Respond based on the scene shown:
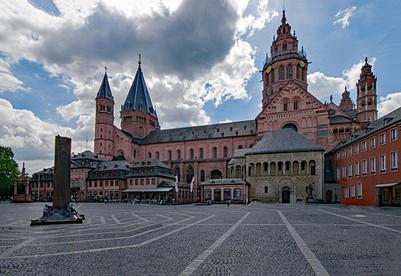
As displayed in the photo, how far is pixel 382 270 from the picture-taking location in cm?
911

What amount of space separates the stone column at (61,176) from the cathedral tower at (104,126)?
75.7 m

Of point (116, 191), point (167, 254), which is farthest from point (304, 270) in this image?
point (116, 191)

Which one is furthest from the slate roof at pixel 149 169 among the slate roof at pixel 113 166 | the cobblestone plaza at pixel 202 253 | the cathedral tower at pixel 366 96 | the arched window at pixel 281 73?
the cobblestone plaza at pixel 202 253

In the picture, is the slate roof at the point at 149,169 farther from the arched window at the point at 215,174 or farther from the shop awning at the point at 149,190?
the arched window at the point at 215,174

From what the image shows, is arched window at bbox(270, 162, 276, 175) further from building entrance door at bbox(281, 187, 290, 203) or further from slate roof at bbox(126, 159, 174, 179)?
slate roof at bbox(126, 159, 174, 179)

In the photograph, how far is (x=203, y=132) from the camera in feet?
313

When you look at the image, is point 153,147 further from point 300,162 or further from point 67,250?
point 67,250

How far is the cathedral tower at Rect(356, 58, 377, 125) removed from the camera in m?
90.9

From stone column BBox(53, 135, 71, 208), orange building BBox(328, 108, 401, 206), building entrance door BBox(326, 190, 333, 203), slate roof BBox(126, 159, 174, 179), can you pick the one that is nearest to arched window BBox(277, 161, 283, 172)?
building entrance door BBox(326, 190, 333, 203)

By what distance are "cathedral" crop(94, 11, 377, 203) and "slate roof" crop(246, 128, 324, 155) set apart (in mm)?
169

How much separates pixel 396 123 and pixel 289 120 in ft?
114

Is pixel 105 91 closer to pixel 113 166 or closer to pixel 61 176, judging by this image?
pixel 113 166

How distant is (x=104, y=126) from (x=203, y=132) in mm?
26930

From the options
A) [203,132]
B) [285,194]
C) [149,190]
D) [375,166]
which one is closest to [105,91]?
[203,132]
